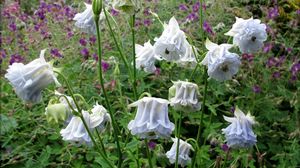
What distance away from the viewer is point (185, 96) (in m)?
1.56

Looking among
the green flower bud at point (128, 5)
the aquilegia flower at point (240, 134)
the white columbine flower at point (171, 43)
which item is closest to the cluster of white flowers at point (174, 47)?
the white columbine flower at point (171, 43)

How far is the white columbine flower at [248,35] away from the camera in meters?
1.57

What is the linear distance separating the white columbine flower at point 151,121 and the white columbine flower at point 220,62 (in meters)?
0.17

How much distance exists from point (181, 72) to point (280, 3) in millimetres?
2230

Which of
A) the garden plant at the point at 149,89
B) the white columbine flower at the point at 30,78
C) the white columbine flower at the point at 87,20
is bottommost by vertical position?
the garden plant at the point at 149,89

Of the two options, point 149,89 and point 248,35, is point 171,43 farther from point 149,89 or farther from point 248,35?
point 149,89

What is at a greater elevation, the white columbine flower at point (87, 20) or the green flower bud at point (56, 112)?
the white columbine flower at point (87, 20)

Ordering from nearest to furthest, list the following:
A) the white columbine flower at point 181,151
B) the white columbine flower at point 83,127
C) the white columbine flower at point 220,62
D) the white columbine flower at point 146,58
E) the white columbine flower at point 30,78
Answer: the white columbine flower at point 30,78 → the white columbine flower at point 220,62 → the white columbine flower at point 83,127 → the white columbine flower at point 146,58 → the white columbine flower at point 181,151

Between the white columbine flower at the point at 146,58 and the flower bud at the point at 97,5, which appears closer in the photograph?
the flower bud at the point at 97,5

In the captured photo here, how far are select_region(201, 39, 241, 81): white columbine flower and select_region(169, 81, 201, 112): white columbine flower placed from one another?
0.27 feet

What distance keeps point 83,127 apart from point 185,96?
32 centimetres

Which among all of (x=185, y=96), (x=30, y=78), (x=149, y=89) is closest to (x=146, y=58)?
(x=185, y=96)

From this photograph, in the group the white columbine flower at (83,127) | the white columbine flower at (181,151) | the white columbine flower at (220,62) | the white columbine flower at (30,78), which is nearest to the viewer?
the white columbine flower at (30,78)

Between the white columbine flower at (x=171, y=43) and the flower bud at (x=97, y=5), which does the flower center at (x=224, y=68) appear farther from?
the flower bud at (x=97, y=5)
